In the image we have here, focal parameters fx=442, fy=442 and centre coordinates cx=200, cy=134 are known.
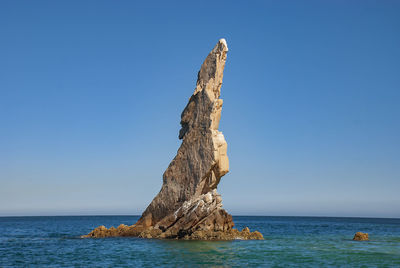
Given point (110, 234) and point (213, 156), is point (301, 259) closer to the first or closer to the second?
point (213, 156)

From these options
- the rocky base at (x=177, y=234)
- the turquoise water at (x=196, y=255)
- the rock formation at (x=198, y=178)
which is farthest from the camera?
the rock formation at (x=198, y=178)

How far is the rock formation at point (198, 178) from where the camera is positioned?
39.9 meters

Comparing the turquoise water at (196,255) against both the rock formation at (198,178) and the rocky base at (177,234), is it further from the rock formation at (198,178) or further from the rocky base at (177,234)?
the rock formation at (198,178)

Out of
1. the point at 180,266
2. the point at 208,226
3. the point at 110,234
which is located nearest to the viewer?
the point at 180,266

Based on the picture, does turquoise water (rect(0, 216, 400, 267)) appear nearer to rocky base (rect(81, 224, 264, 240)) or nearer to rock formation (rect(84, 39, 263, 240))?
rocky base (rect(81, 224, 264, 240))

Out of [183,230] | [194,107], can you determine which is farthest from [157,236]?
[194,107]

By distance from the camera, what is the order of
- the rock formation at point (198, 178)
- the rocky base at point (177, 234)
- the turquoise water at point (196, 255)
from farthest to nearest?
the rock formation at point (198, 178), the rocky base at point (177, 234), the turquoise water at point (196, 255)

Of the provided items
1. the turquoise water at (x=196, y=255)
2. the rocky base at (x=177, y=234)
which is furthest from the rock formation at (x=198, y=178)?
the turquoise water at (x=196, y=255)

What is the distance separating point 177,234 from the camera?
1581 inches

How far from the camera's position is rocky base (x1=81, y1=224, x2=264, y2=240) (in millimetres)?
39031

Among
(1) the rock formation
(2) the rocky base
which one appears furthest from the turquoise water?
(1) the rock formation

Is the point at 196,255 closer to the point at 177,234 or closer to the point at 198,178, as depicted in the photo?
the point at 177,234

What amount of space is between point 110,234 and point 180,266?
21.9 meters

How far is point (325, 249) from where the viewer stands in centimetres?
3588
